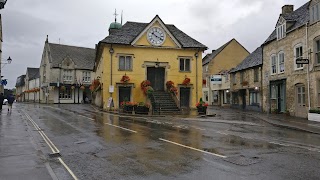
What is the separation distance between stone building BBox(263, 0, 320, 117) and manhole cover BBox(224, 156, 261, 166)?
53.3 feet

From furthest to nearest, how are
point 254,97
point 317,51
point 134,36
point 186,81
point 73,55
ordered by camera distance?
1. point 73,55
2. point 254,97
3. point 134,36
4. point 186,81
5. point 317,51

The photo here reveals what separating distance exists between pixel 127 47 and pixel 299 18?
1680cm

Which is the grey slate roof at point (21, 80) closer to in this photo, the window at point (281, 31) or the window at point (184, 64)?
the window at point (184, 64)

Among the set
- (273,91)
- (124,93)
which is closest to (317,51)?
(273,91)

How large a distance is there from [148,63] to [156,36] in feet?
Answer: 10.5

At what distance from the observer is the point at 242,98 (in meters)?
41.3

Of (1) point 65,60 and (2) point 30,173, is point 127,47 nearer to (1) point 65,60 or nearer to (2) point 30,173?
(2) point 30,173

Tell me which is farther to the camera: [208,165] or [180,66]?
[180,66]

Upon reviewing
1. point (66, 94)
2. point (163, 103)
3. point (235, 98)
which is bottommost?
point (163, 103)

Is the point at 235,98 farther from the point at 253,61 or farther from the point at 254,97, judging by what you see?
the point at 253,61

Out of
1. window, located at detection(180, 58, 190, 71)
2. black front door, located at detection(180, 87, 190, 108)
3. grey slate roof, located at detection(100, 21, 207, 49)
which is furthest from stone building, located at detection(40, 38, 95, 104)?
black front door, located at detection(180, 87, 190, 108)

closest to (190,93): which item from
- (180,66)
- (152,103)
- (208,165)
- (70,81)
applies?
(180,66)

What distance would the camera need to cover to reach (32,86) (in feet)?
267

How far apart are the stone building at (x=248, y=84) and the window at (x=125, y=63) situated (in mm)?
14302
